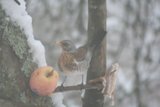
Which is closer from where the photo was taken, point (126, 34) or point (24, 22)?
point (24, 22)

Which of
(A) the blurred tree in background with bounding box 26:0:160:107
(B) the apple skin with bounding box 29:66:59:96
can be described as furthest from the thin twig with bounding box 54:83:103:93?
(A) the blurred tree in background with bounding box 26:0:160:107

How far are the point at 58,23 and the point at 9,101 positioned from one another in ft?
19.0

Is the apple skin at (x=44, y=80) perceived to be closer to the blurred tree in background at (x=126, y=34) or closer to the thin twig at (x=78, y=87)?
the thin twig at (x=78, y=87)

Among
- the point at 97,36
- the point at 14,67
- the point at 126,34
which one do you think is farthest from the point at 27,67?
the point at 126,34

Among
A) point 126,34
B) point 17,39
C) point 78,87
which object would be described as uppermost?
point 17,39

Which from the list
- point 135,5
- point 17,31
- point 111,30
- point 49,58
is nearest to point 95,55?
point 17,31

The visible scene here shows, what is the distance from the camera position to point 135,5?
240 inches

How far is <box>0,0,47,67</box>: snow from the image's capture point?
51.7 inches

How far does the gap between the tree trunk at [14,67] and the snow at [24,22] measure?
0.04ft

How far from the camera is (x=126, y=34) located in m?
6.60

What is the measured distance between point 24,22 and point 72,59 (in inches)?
5.9

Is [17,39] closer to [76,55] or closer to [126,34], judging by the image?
[76,55]

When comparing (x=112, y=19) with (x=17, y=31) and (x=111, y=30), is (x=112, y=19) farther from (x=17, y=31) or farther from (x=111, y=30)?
(x=17, y=31)

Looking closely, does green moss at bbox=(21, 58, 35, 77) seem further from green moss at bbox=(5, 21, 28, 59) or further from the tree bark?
the tree bark
